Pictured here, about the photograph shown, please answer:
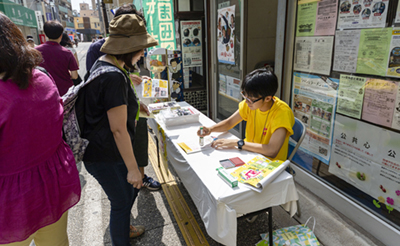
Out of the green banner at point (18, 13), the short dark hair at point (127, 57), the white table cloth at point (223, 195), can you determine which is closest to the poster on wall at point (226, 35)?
the white table cloth at point (223, 195)

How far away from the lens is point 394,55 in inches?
74.3

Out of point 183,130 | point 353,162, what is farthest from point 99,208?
point 353,162

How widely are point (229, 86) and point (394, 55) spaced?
102 inches

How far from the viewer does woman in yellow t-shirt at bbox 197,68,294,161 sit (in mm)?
1959

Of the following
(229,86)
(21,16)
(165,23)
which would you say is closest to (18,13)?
(21,16)

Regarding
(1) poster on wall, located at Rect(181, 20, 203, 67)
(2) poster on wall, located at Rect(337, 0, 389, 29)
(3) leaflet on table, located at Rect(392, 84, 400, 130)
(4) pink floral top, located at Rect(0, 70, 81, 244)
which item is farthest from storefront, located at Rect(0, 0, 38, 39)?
(3) leaflet on table, located at Rect(392, 84, 400, 130)

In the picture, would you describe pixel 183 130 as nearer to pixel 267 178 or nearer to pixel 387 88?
pixel 267 178

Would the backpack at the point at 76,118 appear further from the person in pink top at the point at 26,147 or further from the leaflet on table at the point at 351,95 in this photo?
the leaflet on table at the point at 351,95

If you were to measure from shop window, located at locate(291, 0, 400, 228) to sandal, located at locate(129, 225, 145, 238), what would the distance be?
1.98 m

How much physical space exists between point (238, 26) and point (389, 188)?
279 cm

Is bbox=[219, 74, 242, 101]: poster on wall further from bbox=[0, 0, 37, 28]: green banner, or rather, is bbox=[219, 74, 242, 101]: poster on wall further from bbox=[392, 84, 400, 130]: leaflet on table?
bbox=[0, 0, 37, 28]: green banner

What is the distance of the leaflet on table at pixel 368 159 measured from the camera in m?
2.01

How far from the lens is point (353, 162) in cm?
234

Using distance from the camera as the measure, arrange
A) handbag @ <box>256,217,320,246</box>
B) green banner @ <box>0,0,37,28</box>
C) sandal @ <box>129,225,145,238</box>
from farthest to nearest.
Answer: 1. green banner @ <box>0,0,37,28</box>
2. sandal @ <box>129,225,145,238</box>
3. handbag @ <box>256,217,320,246</box>
